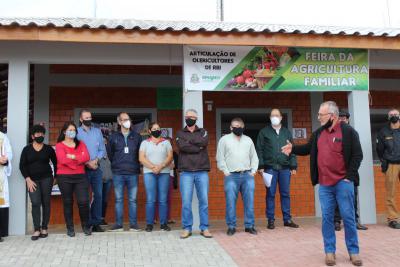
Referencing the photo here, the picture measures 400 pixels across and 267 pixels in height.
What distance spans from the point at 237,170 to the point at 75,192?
2.54 meters

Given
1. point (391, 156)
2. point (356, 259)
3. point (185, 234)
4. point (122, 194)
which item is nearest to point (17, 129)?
point (122, 194)

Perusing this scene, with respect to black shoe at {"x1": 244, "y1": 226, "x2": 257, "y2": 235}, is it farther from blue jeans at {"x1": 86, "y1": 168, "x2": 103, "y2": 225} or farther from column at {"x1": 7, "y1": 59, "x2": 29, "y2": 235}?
column at {"x1": 7, "y1": 59, "x2": 29, "y2": 235}

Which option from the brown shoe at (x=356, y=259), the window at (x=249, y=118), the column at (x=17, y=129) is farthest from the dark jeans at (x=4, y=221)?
the brown shoe at (x=356, y=259)

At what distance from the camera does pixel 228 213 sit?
707 centimetres

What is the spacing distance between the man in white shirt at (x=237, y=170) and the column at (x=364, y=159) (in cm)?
217

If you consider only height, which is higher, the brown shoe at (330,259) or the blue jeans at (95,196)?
the blue jeans at (95,196)

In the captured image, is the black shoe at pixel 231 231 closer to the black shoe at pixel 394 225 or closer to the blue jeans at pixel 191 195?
the blue jeans at pixel 191 195

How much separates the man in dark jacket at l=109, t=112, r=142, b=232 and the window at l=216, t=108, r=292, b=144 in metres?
2.62

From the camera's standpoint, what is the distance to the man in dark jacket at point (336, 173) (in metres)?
5.30

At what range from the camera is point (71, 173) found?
6.86 m

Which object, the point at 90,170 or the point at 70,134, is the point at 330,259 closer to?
the point at 90,170

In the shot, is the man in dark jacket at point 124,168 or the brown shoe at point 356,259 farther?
the man in dark jacket at point 124,168

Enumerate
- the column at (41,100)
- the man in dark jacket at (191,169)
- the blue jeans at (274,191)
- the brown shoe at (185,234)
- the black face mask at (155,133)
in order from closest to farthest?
the brown shoe at (185,234) < the man in dark jacket at (191,169) < the black face mask at (155,133) < the blue jeans at (274,191) < the column at (41,100)

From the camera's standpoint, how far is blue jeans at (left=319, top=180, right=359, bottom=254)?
532cm
